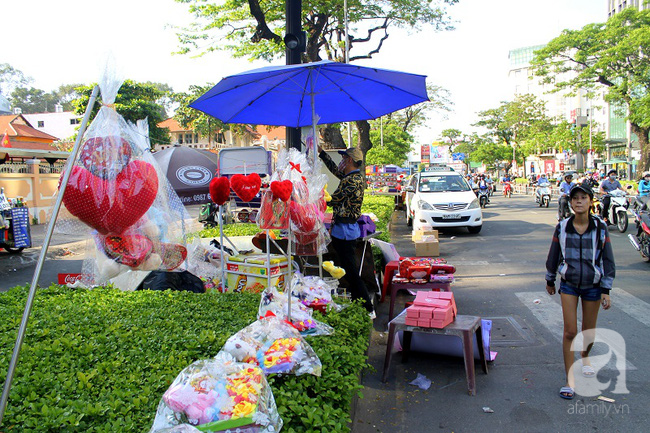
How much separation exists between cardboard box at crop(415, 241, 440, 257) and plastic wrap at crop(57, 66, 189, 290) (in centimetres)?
738

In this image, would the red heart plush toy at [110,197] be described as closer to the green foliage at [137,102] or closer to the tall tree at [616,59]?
the green foliage at [137,102]

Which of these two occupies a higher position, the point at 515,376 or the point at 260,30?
the point at 260,30

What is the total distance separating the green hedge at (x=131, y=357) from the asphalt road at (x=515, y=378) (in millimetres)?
601

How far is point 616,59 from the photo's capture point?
94.9 feet

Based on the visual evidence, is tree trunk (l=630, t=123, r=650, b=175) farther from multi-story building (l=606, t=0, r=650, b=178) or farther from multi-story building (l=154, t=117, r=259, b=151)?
multi-story building (l=154, t=117, r=259, b=151)

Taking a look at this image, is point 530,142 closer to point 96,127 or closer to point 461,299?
point 461,299

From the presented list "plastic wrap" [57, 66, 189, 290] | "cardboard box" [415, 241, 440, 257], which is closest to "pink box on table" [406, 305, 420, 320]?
"plastic wrap" [57, 66, 189, 290]

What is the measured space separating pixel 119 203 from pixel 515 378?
11.6 ft

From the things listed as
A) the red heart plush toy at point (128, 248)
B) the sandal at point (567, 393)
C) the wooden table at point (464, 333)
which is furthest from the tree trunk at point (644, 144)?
the red heart plush toy at point (128, 248)

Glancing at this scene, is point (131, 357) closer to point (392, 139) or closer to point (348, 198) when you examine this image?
point (348, 198)

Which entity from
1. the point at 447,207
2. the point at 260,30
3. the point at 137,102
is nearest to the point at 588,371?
the point at 260,30

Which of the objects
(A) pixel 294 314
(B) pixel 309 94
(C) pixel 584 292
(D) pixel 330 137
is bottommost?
(A) pixel 294 314

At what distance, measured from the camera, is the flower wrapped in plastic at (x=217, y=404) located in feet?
7.20

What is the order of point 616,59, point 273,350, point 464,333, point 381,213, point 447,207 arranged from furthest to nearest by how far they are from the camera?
1. point 616,59
2. point 447,207
3. point 381,213
4. point 464,333
5. point 273,350
